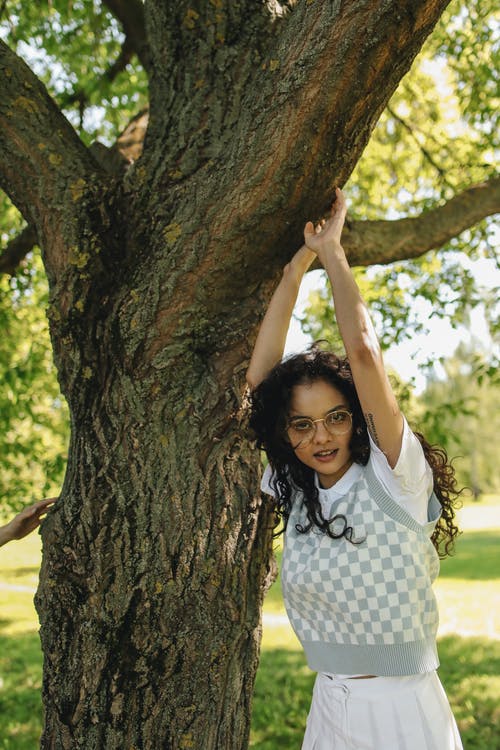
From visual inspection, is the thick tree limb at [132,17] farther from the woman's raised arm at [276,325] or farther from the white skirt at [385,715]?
the white skirt at [385,715]

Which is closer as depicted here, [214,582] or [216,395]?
[214,582]

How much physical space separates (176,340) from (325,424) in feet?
2.34

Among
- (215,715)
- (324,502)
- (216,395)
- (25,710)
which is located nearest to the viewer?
(324,502)

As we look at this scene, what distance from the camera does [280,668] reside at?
24.0ft

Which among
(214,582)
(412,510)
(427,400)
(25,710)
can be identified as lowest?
(25,710)

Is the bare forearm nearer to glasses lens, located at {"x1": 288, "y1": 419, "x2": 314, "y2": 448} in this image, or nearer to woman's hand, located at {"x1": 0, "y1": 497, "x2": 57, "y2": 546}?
glasses lens, located at {"x1": 288, "y1": 419, "x2": 314, "y2": 448}

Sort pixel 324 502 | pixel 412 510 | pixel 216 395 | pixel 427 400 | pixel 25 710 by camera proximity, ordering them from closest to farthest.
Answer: pixel 412 510, pixel 324 502, pixel 216 395, pixel 25 710, pixel 427 400

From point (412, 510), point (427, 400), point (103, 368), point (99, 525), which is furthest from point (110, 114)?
point (427, 400)

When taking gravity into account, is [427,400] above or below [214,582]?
above

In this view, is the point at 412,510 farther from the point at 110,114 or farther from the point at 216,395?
the point at 110,114

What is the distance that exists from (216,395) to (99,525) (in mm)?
652

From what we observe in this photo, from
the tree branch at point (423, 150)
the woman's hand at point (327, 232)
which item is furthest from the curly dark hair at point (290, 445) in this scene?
the tree branch at point (423, 150)

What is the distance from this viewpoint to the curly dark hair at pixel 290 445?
2.33 meters

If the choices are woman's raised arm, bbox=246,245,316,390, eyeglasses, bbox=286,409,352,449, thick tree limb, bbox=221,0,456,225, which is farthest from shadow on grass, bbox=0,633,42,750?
thick tree limb, bbox=221,0,456,225
